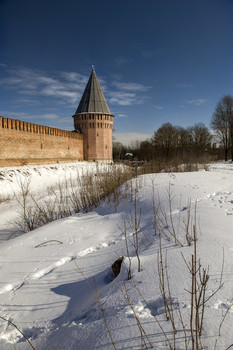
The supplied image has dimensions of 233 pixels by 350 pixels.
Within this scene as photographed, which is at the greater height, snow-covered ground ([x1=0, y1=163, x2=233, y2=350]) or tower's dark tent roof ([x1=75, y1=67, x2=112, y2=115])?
tower's dark tent roof ([x1=75, y1=67, x2=112, y2=115])

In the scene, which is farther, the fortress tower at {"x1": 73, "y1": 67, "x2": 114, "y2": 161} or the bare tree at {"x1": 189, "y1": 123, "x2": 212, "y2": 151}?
the bare tree at {"x1": 189, "y1": 123, "x2": 212, "y2": 151}

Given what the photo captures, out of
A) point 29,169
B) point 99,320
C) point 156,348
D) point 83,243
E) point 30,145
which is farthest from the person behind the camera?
point 30,145

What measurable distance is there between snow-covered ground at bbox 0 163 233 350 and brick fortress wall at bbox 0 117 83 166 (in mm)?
10810

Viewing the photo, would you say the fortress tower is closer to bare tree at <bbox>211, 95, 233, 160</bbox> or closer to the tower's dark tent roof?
the tower's dark tent roof

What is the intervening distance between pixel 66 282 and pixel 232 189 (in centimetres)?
382

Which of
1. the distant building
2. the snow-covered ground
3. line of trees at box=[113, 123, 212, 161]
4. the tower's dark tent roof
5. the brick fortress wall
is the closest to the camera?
the snow-covered ground

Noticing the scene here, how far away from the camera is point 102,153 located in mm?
23109

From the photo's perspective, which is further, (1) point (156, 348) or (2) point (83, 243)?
(2) point (83, 243)

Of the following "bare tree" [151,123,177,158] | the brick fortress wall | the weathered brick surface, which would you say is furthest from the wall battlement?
"bare tree" [151,123,177,158]

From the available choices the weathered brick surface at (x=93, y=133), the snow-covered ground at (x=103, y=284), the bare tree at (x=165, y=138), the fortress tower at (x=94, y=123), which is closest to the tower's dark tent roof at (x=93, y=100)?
the fortress tower at (x=94, y=123)

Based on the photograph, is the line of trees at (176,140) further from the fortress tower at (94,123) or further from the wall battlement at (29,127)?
the wall battlement at (29,127)

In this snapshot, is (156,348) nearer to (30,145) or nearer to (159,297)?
(159,297)

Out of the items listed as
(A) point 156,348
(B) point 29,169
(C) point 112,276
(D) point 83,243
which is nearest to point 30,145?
(B) point 29,169

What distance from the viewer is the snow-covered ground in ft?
3.76
